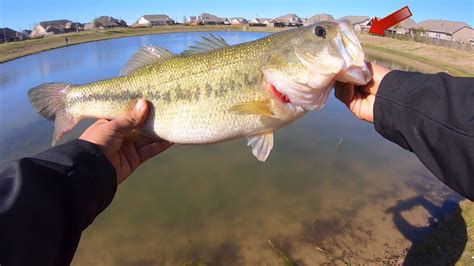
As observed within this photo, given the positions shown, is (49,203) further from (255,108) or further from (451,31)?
(451,31)

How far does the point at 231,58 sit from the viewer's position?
320 cm

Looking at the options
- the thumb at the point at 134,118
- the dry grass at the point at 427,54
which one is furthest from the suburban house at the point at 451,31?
the thumb at the point at 134,118

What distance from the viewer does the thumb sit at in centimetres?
323

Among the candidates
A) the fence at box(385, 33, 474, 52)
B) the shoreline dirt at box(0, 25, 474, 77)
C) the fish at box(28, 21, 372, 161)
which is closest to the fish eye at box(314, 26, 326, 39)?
the fish at box(28, 21, 372, 161)

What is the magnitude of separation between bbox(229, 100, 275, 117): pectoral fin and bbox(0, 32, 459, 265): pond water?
159 inches

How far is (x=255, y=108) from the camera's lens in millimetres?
3012

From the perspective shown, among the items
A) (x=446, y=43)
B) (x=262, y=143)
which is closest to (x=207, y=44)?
(x=262, y=143)

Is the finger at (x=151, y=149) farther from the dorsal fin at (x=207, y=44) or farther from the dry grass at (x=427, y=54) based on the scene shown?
the dry grass at (x=427, y=54)

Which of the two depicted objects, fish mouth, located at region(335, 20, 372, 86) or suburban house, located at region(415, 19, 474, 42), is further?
suburban house, located at region(415, 19, 474, 42)

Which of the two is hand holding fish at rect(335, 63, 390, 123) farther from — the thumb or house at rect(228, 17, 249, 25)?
house at rect(228, 17, 249, 25)

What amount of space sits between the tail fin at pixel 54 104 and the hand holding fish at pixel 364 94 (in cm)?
266

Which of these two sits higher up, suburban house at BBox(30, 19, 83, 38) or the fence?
suburban house at BBox(30, 19, 83, 38)

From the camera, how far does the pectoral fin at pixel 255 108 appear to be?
3.01 meters

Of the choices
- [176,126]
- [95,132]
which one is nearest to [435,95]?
[176,126]
